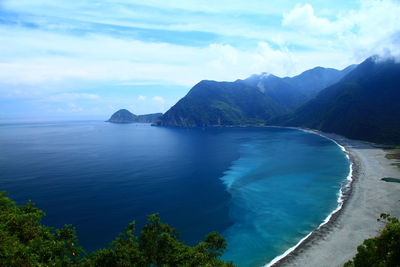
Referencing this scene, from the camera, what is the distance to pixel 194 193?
86.8m

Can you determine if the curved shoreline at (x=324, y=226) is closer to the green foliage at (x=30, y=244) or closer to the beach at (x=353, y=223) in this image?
the beach at (x=353, y=223)

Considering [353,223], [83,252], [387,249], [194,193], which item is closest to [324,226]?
[353,223]

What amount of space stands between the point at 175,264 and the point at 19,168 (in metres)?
117

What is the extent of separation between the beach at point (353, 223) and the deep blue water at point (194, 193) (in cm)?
380

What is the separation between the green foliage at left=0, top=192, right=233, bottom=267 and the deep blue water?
22929 mm

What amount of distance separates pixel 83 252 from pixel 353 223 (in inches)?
2193

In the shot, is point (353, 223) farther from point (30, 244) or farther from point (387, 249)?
point (30, 244)

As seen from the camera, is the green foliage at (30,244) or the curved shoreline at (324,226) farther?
the curved shoreline at (324,226)

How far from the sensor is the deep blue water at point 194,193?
197 feet

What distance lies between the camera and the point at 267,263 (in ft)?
158

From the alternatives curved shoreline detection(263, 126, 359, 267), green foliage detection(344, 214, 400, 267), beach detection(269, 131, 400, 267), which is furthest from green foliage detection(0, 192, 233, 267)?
beach detection(269, 131, 400, 267)

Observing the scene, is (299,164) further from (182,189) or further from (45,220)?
(45,220)

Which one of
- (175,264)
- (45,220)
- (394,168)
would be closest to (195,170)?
(45,220)

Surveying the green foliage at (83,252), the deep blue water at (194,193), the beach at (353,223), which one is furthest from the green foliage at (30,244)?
the beach at (353,223)
